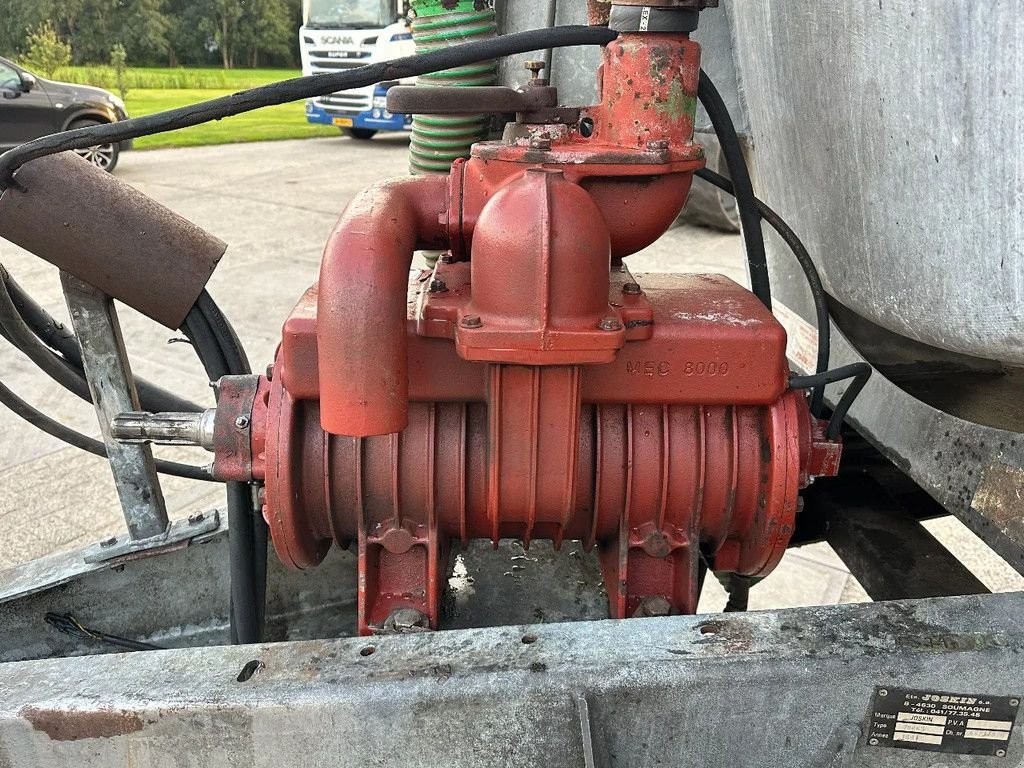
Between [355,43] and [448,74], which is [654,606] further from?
[355,43]

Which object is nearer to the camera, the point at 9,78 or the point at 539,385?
the point at 539,385

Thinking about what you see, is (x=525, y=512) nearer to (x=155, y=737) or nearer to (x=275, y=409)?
(x=275, y=409)

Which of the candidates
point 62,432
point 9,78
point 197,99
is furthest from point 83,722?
point 197,99

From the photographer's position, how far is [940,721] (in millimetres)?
847

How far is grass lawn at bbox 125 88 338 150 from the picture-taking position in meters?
11.1

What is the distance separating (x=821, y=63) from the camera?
93 centimetres

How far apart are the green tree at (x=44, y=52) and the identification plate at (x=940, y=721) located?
52.4 ft

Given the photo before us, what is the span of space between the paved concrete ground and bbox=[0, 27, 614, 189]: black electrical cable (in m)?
0.35

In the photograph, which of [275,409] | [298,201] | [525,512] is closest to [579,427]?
[525,512]

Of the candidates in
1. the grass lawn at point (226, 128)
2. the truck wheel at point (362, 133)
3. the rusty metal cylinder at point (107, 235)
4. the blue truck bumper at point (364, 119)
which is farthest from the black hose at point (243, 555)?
the truck wheel at point (362, 133)

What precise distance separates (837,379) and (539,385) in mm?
413

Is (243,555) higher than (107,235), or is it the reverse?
(107,235)

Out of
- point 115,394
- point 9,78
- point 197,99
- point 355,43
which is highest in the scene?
point 355,43

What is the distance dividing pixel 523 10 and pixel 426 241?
0.69m
